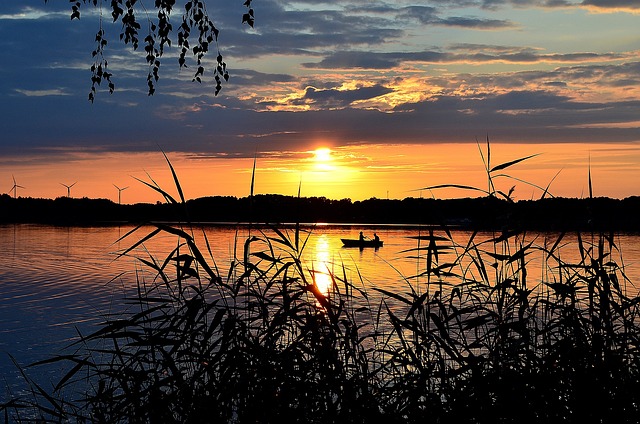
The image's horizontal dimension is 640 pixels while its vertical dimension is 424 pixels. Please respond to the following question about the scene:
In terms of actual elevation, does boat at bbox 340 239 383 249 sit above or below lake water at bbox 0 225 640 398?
above

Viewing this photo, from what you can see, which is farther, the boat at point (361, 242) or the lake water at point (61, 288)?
the boat at point (361, 242)

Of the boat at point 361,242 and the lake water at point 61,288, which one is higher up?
the boat at point 361,242

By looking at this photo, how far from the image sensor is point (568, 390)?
6906 mm

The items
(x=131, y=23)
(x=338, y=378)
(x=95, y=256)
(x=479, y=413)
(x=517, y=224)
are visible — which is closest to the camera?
(x=479, y=413)

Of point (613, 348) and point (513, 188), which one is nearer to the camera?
point (613, 348)

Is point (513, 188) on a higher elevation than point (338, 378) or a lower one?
higher

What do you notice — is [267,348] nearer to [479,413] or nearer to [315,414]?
[315,414]

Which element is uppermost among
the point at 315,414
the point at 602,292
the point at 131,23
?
the point at 131,23

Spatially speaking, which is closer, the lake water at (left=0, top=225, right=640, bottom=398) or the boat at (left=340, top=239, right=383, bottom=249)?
the lake water at (left=0, top=225, right=640, bottom=398)

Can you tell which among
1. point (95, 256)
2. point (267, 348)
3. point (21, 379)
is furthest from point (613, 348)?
point (95, 256)

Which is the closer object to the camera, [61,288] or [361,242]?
[61,288]

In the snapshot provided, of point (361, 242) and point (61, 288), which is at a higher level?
point (361, 242)

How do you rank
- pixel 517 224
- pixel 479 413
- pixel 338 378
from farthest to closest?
pixel 517 224, pixel 338 378, pixel 479 413

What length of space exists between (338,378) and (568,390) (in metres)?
2.29
